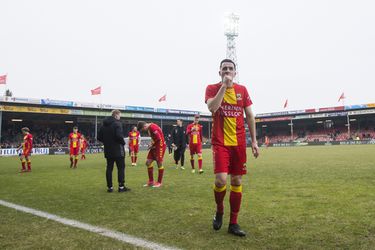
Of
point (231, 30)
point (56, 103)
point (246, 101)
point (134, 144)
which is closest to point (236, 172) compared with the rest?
point (246, 101)

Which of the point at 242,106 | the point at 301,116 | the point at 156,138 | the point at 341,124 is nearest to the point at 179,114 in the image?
the point at 301,116

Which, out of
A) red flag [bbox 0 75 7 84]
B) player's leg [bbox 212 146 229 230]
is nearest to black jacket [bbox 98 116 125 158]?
player's leg [bbox 212 146 229 230]

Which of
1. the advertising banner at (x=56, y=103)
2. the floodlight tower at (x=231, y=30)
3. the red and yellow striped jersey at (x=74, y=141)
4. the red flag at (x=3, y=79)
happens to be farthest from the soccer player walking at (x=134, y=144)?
the floodlight tower at (x=231, y=30)

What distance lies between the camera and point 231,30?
2253 inches

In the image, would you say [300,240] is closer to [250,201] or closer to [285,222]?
[285,222]

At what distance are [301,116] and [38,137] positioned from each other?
47.9m

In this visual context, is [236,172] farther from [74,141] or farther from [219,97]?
[74,141]

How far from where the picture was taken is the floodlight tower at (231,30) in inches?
2233

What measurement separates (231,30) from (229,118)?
56.2 m

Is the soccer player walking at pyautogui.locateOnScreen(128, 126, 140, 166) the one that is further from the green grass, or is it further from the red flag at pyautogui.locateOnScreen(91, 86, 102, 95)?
the red flag at pyautogui.locateOnScreen(91, 86, 102, 95)

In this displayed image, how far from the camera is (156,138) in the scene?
8523 mm

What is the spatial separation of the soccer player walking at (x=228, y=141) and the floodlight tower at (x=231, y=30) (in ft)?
179

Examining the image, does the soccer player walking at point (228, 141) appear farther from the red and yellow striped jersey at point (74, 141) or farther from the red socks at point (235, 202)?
the red and yellow striped jersey at point (74, 141)

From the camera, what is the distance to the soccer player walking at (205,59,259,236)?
409cm
